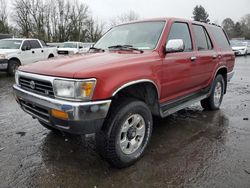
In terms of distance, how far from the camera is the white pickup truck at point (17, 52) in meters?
11.1

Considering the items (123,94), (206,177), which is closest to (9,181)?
(123,94)

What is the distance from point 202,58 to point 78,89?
288 centimetres

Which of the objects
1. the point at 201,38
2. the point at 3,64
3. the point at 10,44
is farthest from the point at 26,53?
the point at 201,38

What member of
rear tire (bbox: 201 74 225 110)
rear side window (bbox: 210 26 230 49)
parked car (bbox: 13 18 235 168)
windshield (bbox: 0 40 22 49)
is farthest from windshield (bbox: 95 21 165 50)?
windshield (bbox: 0 40 22 49)

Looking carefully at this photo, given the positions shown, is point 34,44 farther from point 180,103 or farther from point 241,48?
point 241,48

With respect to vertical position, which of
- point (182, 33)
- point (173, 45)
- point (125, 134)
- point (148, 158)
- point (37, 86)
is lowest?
point (148, 158)

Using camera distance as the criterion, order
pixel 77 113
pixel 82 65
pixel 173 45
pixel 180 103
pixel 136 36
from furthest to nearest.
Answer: pixel 180 103
pixel 136 36
pixel 173 45
pixel 82 65
pixel 77 113

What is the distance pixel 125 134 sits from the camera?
10.6ft

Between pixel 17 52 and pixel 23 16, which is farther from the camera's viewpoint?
pixel 23 16

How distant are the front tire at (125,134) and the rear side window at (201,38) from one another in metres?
2.16

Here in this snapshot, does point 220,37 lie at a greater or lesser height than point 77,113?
greater

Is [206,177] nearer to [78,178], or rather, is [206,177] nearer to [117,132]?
[117,132]

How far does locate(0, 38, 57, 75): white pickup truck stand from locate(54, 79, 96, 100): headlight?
373 inches

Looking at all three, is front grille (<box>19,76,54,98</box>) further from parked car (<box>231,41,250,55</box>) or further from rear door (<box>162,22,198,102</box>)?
parked car (<box>231,41,250,55</box>)
